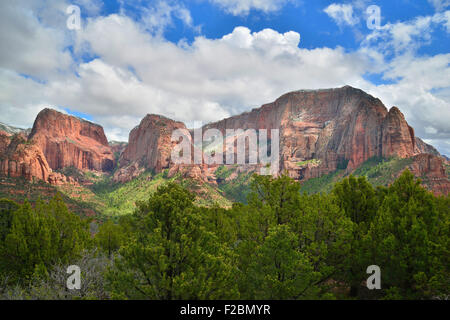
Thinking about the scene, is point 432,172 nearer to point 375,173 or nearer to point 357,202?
point 375,173

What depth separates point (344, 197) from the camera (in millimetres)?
22562

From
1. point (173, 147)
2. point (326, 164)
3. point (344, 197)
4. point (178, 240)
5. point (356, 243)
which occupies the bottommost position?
point (356, 243)

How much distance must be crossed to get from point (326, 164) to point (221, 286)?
6865 inches

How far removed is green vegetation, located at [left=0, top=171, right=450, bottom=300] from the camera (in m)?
11.6

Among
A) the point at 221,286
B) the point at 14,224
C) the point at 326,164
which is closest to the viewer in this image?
the point at 221,286

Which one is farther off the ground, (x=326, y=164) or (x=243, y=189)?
(x=326, y=164)

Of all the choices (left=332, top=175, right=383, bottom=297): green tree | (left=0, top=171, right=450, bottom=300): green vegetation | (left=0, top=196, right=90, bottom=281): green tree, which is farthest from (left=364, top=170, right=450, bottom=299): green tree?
(left=0, top=196, right=90, bottom=281): green tree

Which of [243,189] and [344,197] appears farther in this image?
[243,189]

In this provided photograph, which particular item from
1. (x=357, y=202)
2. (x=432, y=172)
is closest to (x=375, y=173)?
(x=432, y=172)

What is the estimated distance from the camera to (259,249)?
14.7 m

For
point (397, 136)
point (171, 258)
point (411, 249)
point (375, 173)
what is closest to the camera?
point (171, 258)

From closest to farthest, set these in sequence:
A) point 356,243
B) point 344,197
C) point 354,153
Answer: point 356,243
point 344,197
point 354,153
